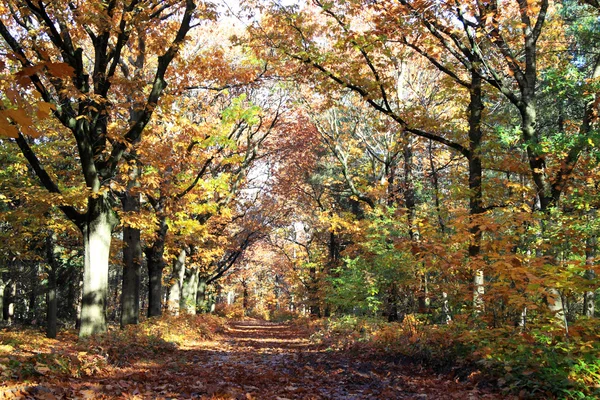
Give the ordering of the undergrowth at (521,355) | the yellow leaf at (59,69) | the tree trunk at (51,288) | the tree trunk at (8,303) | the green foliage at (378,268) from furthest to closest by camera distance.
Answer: the tree trunk at (8,303)
the tree trunk at (51,288)
the green foliage at (378,268)
the undergrowth at (521,355)
the yellow leaf at (59,69)

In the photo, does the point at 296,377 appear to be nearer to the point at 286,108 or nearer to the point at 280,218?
the point at 286,108

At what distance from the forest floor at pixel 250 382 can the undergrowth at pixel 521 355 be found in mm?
338

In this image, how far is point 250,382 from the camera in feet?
22.5

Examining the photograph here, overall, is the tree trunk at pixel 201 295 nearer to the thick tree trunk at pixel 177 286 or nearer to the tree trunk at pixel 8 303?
the thick tree trunk at pixel 177 286

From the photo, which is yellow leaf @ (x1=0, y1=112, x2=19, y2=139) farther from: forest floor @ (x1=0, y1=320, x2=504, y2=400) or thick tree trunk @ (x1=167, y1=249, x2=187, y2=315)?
thick tree trunk @ (x1=167, y1=249, x2=187, y2=315)

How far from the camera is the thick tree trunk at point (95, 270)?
375 inches

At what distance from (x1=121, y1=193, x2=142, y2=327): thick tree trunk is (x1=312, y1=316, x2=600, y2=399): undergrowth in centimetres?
927

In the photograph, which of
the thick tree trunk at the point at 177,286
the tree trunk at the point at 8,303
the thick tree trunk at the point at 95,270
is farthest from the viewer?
the tree trunk at the point at 8,303

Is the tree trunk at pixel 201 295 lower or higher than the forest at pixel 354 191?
lower

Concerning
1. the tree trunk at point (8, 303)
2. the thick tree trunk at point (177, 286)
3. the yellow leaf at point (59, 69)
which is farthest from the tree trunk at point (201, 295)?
the yellow leaf at point (59, 69)

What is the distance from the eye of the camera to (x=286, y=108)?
2281 centimetres

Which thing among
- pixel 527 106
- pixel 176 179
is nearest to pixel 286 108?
pixel 176 179

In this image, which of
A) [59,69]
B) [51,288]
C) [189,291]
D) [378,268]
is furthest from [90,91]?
[189,291]

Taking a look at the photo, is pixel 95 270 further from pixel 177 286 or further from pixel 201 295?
pixel 201 295
